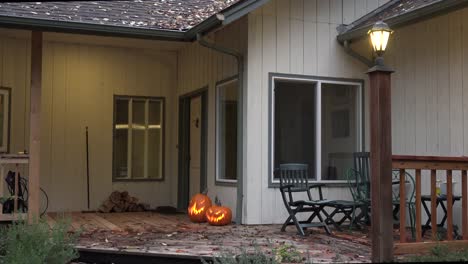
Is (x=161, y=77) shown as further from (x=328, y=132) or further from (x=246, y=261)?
(x=246, y=261)

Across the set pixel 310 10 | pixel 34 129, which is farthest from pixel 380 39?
pixel 34 129

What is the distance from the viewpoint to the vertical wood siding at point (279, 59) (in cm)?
725


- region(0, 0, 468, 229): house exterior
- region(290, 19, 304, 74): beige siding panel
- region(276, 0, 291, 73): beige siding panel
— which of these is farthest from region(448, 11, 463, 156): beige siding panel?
region(276, 0, 291, 73): beige siding panel

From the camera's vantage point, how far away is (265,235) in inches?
253

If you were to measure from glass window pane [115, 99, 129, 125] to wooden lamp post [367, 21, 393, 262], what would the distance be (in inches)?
224

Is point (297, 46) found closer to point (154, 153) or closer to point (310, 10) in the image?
point (310, 10)

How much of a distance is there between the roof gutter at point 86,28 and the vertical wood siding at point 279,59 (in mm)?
1068

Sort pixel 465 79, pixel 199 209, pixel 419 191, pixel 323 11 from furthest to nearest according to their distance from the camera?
pixel 323 11 → pixel 199 209 → pixel 465 79 → pixel 419 191

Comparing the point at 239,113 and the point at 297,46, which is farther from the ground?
the point at 297,46

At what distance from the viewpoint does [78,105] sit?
9305 millimetres

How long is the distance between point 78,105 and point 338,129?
4.14 meters

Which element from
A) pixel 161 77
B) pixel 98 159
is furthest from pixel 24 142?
pixel 161 77

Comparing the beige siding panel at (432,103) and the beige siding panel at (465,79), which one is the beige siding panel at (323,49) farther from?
the beige siding panel at (465,79)

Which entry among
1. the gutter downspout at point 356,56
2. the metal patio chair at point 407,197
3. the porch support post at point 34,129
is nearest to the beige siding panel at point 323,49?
the gutter downspout at point 356,56
